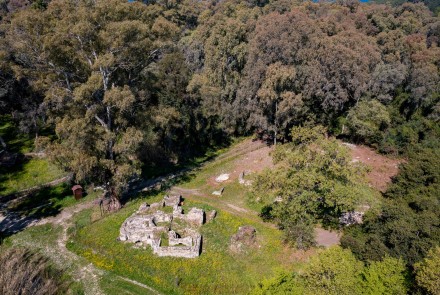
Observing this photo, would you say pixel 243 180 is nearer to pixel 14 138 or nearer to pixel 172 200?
pixel 172 200

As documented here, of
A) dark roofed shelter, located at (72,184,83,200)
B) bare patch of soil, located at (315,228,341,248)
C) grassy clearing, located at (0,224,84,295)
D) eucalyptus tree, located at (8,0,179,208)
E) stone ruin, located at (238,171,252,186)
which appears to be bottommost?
bare patch of soil, located at (315,228,341,248)

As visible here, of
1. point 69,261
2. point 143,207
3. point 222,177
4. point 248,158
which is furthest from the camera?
point 248,158

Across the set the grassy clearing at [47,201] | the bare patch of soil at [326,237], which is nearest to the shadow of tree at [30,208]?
the grassy clearing at [47,201]

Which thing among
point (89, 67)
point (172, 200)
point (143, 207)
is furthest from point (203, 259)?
point (89, 67)

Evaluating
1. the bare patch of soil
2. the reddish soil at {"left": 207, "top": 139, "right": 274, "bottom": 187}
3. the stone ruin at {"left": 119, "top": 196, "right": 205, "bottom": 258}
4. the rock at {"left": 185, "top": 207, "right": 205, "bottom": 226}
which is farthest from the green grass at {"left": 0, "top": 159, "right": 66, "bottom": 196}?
the bare patch of soil

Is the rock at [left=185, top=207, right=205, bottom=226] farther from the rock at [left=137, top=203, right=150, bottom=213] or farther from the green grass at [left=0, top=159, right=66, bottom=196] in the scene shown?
the green grass at [left=0, top=159, right=66, bottom=196]

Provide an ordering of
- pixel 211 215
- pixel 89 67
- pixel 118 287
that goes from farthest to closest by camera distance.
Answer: pixel 89 67
pixel 211 215
pixel 118 287

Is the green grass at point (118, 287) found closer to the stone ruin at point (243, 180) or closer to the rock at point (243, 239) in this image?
the rock at point (243, 239)
